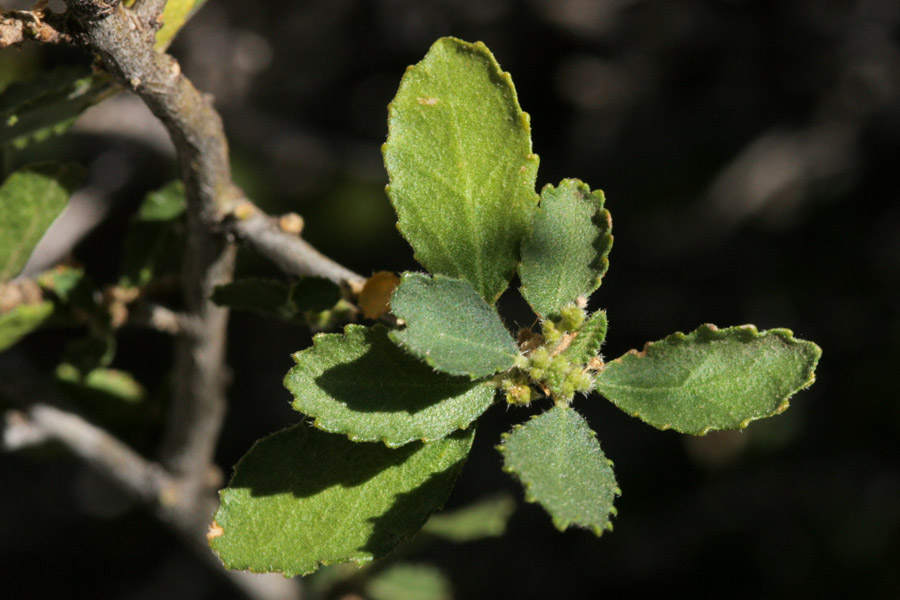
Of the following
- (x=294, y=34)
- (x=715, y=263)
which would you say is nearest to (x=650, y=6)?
(x=715, y=263)

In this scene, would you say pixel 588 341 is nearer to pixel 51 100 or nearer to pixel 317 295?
pixel 317 295

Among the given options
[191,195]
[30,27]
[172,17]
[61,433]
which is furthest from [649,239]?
[30,27]

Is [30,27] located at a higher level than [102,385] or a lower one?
higher

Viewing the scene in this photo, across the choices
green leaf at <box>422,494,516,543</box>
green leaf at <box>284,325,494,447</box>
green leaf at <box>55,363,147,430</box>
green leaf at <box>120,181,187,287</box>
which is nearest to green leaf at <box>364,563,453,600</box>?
green leaf at <box>422,494,516,543</box>

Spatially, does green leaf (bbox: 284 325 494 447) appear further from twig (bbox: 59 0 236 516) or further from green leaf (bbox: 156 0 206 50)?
green leaf (bbox: 156 0 206 50)

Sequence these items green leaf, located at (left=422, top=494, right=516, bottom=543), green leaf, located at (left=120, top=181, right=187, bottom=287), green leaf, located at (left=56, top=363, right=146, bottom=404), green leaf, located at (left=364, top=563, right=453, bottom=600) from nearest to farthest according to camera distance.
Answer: green leaf, located at (left=120, top=181, right=187, bottom=287), green leaf, located at (left=56, top=363, right=146, bottom=404), green leaf, located at (left=422, top=494, right=516, bottom=543), green leaf, located at (left=364, top=563, right=453, bottom=600)

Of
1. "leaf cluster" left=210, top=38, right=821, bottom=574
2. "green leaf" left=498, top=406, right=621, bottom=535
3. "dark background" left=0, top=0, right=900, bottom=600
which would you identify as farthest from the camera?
"dark background" left=0, top=0, right=900, bottom=600
